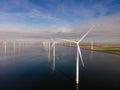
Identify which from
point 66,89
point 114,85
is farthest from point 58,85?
point 114,85

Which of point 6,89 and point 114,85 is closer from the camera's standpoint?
point 6,89

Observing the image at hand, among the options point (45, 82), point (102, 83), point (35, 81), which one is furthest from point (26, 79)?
point (102, 83)

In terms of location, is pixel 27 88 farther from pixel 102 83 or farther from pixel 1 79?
pixel 102 83

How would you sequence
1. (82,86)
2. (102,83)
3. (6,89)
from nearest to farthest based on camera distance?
(6,89) < (82,86) < (102,83)

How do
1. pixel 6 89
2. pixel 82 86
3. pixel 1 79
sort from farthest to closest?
pixel 1 79
pixel 82 86
pixel 6 89

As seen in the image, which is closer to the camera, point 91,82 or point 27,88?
point 27,88

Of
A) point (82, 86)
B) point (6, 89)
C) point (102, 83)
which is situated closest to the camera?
point (6, 89)

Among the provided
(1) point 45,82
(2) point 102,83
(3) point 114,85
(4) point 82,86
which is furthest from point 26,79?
(3) point 114,85

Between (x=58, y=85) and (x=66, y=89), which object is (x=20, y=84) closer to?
(x=58, y=85)
